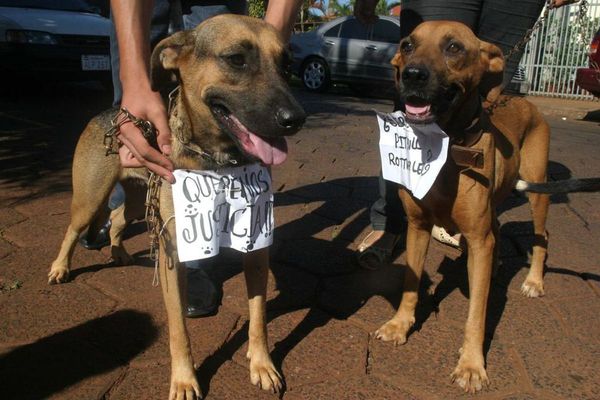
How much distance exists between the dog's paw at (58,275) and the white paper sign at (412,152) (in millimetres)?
2031

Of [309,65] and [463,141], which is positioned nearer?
[463,141]

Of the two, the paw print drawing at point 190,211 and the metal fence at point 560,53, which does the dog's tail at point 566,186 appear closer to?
the paw print drawing at point 190,211

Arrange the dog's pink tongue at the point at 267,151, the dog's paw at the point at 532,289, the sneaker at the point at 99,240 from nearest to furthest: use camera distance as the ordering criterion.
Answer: the dog's pink tongue at the point at 267,151
the dog's paw at the point at 532,289
the sneaker at the point at 99,240

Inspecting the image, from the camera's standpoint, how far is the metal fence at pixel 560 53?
1383 cm

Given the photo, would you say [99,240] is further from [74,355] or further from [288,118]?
[288,118]

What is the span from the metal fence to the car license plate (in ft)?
33.7

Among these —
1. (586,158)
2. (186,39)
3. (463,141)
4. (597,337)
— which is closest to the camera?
(186,39)

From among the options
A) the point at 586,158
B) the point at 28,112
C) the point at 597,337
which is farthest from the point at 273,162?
the point at 28,112

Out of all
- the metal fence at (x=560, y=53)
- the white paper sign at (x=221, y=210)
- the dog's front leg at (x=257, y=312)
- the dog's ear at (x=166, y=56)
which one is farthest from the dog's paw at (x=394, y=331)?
the metal fence at (x=560, y=53)

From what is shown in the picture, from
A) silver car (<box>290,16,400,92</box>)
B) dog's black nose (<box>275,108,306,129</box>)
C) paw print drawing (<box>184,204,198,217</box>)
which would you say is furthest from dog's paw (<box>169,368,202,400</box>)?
silver car (<box>290,16,400,92</box>)

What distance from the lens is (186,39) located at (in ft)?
7.89

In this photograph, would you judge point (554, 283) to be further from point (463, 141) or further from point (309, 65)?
point (309, 65)

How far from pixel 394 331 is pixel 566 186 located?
3.72ft

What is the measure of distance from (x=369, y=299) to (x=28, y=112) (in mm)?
7285
